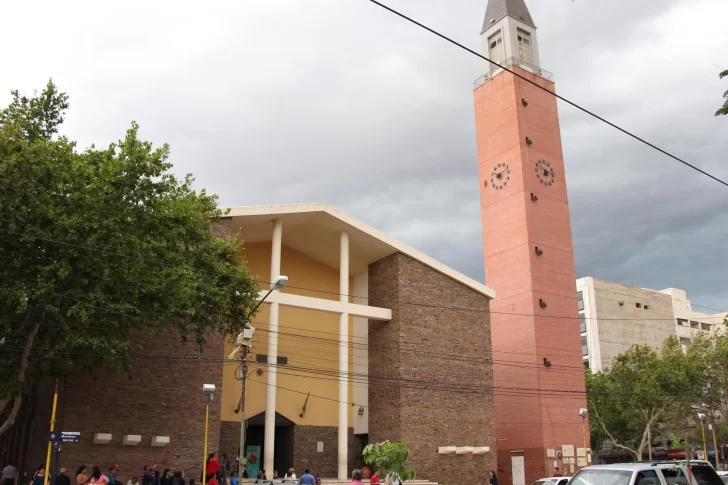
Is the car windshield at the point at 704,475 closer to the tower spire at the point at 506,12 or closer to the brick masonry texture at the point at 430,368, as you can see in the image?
the brick masonry texture at the point at 430,368

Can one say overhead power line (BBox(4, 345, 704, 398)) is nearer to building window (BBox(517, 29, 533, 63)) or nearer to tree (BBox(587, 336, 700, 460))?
tree (BBox(587, 336, 700, 460))

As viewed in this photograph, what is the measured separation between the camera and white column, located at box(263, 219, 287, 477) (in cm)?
2839

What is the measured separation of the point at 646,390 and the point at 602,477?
32306 mm

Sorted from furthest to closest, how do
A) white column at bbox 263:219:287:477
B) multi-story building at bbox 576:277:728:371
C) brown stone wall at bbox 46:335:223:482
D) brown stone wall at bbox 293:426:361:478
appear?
multi-story building at bbox 576:277:728:371 → brown stone wall at bbox 293:426:361:478 → white column at bbox 263:219:287:477 → brown stone wall at bbox 46:335:223:482

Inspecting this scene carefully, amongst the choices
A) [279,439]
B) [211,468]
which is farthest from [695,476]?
[279,439]

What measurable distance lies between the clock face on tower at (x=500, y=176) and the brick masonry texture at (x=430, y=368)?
8894 mm

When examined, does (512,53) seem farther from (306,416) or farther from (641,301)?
(641,301)

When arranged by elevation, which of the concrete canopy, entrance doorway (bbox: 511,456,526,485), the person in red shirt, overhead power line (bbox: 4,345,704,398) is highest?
the concrete canopy

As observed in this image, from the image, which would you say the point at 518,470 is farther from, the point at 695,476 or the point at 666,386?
the point at 695,476

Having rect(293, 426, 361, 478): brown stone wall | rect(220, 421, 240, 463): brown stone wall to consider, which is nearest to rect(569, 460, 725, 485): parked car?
rect(220, 421, 240, 463): brown stone wall

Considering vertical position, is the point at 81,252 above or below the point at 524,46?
below

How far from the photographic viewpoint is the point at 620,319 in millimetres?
72562

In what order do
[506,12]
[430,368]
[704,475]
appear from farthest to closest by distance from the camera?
[506,12] → [430,368] → [704,475]

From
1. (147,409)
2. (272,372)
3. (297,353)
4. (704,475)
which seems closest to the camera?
(704,475)
